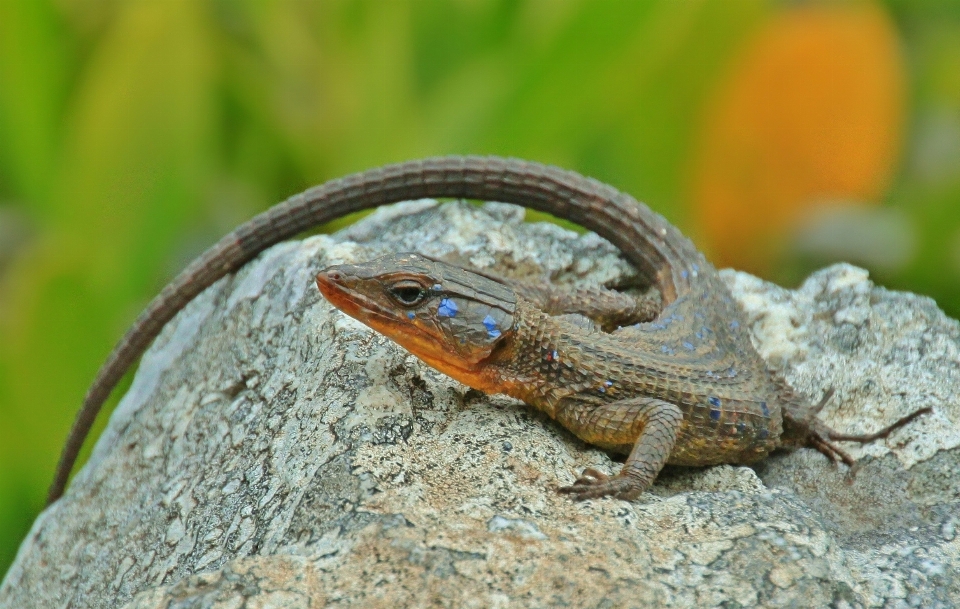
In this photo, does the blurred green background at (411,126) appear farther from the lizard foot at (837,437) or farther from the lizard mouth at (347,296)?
the lizard mouth at (347,296)

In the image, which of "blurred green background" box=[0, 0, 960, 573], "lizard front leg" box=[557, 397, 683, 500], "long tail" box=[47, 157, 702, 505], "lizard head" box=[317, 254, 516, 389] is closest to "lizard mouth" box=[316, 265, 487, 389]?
"lizard head" box=[317, 254, 516, 389]

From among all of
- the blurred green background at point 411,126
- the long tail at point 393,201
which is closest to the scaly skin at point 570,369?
the long tail at point 393,201

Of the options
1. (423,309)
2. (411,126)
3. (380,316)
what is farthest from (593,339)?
(411,126)

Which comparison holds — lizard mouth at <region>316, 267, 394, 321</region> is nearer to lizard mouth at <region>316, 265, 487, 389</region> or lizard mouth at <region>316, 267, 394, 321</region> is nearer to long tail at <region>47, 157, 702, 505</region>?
lizard mouth at <region>316, 265, 487, 389</region>

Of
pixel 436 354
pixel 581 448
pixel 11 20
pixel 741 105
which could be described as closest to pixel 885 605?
pixel 581 448

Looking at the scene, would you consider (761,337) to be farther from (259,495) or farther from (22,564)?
(22,564)

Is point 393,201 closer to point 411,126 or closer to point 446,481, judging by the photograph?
point 411,126
